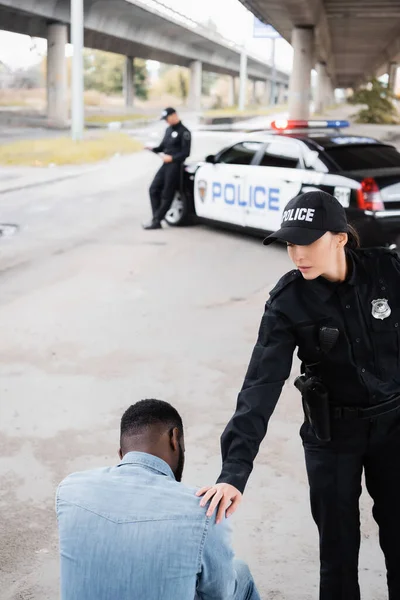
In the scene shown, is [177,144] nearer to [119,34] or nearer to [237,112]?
[119,34]

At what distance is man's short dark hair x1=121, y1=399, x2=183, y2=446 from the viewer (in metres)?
2.36

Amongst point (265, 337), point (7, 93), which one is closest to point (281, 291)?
point (265, 337)

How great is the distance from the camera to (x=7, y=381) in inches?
248

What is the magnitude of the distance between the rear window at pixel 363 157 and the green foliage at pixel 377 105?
27736 millimetres

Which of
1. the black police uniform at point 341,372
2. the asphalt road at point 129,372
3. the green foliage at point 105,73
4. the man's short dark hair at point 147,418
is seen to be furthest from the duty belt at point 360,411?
the green foliage at point 105,73

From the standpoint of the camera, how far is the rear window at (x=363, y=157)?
10398 millimetres

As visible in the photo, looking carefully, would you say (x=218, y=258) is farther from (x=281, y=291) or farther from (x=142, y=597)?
(x=142, y=597)

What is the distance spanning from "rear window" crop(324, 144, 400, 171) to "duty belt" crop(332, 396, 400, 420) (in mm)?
7745

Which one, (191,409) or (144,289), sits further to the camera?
(144,289)

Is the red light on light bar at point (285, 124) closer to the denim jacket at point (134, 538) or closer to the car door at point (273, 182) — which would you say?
the car door at point (273, 182)

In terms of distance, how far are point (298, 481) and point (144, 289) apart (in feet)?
15.4

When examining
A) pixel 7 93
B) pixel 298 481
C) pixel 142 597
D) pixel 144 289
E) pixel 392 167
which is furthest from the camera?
pixel 7 93

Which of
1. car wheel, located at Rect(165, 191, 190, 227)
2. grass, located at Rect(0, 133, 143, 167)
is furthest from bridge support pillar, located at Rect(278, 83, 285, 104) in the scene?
car wheel, located at Rect(165, 191, 190, 227)

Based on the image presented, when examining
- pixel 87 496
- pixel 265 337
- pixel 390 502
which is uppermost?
pixel 265 337
